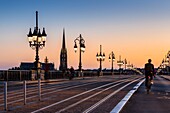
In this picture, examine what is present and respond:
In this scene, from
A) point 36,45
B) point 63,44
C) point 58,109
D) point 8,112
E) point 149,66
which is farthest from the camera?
point 63,44

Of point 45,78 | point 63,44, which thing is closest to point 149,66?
point 45,78

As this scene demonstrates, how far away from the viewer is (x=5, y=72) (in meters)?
43.8

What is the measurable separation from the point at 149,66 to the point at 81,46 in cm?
3782

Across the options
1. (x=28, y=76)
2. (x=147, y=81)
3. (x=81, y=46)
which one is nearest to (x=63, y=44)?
(x=81, y=46)

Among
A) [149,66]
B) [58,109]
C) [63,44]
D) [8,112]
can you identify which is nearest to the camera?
[8,112]

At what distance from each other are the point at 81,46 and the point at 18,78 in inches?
636

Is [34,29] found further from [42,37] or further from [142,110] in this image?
[142,110]

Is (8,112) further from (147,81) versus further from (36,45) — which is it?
(36,45)

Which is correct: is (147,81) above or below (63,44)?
below

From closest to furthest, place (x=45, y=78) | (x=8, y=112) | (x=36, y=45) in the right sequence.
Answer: (x=8, y=112) < (x=36, y=45) < (x=45, y=78)

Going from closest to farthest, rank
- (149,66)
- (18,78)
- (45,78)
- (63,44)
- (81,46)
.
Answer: (149,66) → (18,78) → (45,78) → (81,46) → (63,44)

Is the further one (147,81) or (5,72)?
(5,72)

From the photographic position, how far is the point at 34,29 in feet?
139

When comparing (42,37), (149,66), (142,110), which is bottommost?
(142,110)
